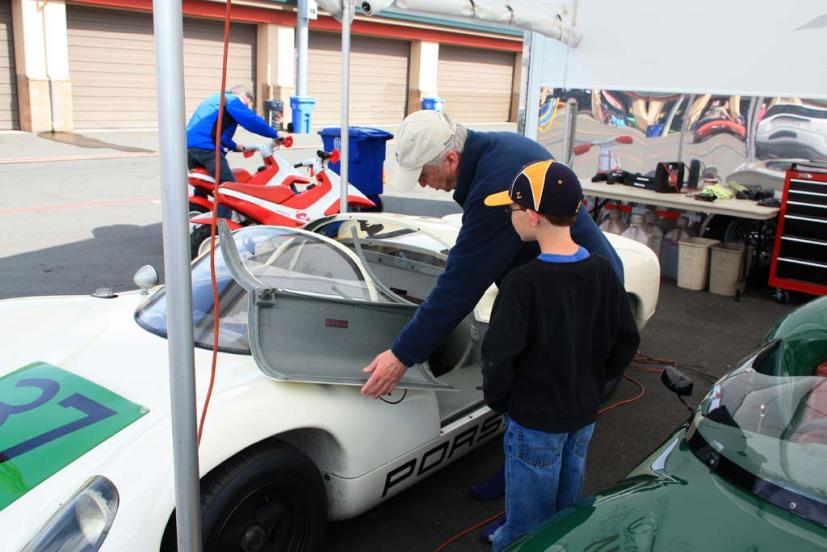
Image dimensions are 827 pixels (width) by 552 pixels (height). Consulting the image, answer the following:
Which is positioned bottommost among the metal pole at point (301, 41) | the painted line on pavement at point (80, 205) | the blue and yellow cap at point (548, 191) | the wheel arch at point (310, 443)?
the painted line on pavement at point (80, 205)

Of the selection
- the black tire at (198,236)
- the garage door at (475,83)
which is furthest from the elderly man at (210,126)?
the garage door at (475,83)

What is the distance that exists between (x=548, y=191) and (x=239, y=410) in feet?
4.02

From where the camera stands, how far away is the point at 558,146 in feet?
30.1

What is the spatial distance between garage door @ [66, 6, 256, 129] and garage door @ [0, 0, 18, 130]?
131 cm

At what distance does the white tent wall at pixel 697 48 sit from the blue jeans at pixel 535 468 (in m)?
6.08

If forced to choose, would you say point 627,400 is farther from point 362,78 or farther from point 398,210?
point 362,78

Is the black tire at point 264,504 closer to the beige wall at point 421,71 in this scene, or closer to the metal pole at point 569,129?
the metal pole at point 569,129

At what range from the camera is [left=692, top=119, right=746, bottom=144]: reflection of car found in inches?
301

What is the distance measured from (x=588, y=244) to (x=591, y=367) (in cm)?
53

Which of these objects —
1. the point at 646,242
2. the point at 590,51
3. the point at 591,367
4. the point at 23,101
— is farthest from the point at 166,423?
the point at 23,101

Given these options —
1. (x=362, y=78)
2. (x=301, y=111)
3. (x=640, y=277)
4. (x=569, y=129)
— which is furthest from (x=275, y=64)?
(x=640, y=277)

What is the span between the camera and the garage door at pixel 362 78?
21812mm

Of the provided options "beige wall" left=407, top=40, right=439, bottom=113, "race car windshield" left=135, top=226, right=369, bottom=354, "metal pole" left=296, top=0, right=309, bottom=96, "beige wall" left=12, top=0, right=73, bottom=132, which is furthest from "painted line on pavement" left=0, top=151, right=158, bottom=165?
"race car windshield" left=135, top=226, right=369, bottom=354

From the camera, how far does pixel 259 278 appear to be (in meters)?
3.06
